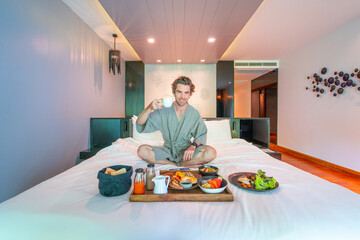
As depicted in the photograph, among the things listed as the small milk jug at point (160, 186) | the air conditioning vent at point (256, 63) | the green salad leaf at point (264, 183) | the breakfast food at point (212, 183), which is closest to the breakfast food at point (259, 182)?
the green salad leaf at point (264, 183)

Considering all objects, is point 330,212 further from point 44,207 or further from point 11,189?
point 11,189

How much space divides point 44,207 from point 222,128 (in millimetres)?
2192

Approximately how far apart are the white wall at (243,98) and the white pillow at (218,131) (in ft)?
16.0

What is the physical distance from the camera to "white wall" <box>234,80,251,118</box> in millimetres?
7219

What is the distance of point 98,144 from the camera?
2922mm

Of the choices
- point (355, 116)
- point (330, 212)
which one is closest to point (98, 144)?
point (330, 212)

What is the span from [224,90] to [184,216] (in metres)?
4.06

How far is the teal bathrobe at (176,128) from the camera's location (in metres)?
1.70

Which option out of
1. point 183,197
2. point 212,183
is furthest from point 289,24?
point 183,197

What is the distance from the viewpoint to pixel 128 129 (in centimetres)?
270

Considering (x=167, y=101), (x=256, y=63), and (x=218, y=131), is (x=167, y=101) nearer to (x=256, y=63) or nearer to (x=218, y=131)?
(x=218, y=131)

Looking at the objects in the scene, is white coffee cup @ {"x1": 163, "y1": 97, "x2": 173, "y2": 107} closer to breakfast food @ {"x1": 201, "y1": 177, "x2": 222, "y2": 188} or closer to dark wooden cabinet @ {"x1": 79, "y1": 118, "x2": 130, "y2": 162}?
breakfast food @ {"x1": 201, "y1": 177, "x2": 222, "y2": 188}

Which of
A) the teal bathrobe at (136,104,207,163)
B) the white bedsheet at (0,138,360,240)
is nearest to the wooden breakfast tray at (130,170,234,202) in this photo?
the white bedsheet at (0,138,360,240)

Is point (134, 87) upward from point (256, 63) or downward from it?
downward
